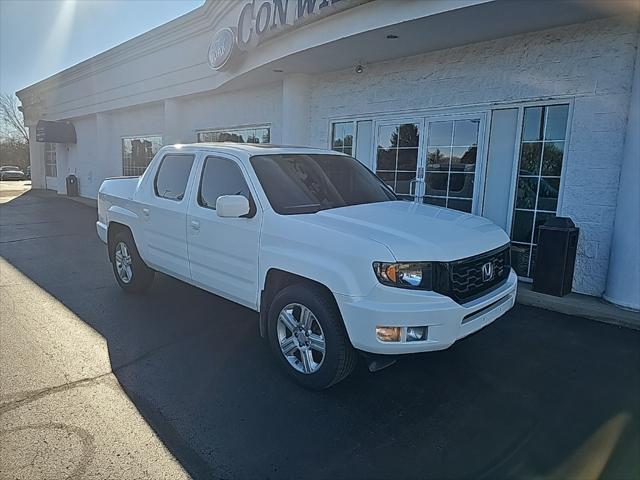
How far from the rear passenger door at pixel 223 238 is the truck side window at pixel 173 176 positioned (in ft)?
1.05

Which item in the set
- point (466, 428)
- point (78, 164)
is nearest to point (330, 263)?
point (466, 428)

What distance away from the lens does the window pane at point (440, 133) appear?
25.2 feet

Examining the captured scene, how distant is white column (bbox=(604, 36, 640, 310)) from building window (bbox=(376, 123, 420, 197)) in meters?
3.26

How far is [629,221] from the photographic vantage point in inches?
220

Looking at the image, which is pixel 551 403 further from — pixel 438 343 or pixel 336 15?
pixel 336 15

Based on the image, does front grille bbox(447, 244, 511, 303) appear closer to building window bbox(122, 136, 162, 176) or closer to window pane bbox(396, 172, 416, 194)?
window pane bbox(396, 172, 416, 194)

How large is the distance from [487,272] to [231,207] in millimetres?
2239

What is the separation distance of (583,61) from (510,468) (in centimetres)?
555

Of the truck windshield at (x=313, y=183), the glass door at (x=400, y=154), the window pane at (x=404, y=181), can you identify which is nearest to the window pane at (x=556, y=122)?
the glass door at (x=400, y=154)

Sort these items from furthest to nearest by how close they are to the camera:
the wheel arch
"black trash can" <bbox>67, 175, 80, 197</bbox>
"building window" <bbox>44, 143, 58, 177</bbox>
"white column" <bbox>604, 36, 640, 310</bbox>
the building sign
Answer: "building window" <bbox>44, 143, 58, 177</bbox>
"black trash can" <bbox>67, 175, 80, 197</bbox>
the building sign
"white column" <bbox>604, 36, 640, 310</bbox>
the wheel arch

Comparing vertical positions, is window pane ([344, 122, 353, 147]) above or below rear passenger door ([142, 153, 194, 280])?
above

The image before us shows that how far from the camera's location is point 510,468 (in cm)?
278

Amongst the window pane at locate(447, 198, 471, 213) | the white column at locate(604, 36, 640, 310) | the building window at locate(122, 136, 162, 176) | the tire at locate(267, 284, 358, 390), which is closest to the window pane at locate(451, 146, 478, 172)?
the window pane at locate(447, 198, 471, 213)

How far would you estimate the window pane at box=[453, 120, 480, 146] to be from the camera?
289 inches
